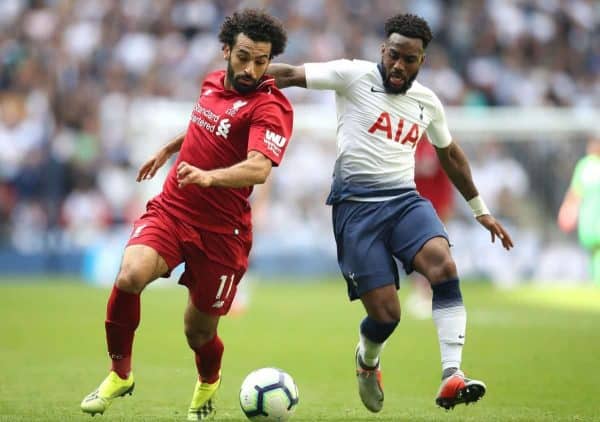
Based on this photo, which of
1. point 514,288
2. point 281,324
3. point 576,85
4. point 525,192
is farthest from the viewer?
point 576,85

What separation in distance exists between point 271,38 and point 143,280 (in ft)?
5.81

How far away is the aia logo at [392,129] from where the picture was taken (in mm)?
8062

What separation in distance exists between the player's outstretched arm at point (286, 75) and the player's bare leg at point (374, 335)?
1528 millimetres

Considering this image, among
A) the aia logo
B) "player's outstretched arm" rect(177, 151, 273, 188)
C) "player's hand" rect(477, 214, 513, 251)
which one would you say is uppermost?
the aia logo

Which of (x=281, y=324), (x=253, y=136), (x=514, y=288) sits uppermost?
(x=253, y=136)

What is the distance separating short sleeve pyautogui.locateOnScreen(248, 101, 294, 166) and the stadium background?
5.78 m

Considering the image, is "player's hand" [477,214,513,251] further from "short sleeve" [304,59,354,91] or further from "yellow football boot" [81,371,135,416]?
"yellow football boot" [81,371,135,416]

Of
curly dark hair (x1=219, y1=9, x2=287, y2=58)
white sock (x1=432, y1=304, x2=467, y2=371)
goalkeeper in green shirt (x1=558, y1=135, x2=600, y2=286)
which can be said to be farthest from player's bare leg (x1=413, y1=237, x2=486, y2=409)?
goalkeeper in green shirt (x1=558, y1=135, x2=600, y2=286)

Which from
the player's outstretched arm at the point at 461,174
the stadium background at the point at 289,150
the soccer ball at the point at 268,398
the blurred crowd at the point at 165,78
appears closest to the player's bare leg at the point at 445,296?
the player's outstretched arm at the point at 461,174

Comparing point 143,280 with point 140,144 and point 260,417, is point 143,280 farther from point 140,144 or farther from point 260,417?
point 140,144

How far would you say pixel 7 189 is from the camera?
20719 mm

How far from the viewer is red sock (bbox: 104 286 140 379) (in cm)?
727

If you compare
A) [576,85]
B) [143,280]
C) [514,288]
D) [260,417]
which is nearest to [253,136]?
[143,280]

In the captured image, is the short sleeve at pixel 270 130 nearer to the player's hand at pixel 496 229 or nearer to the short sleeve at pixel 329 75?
the short sleeve at pixel 329 75
